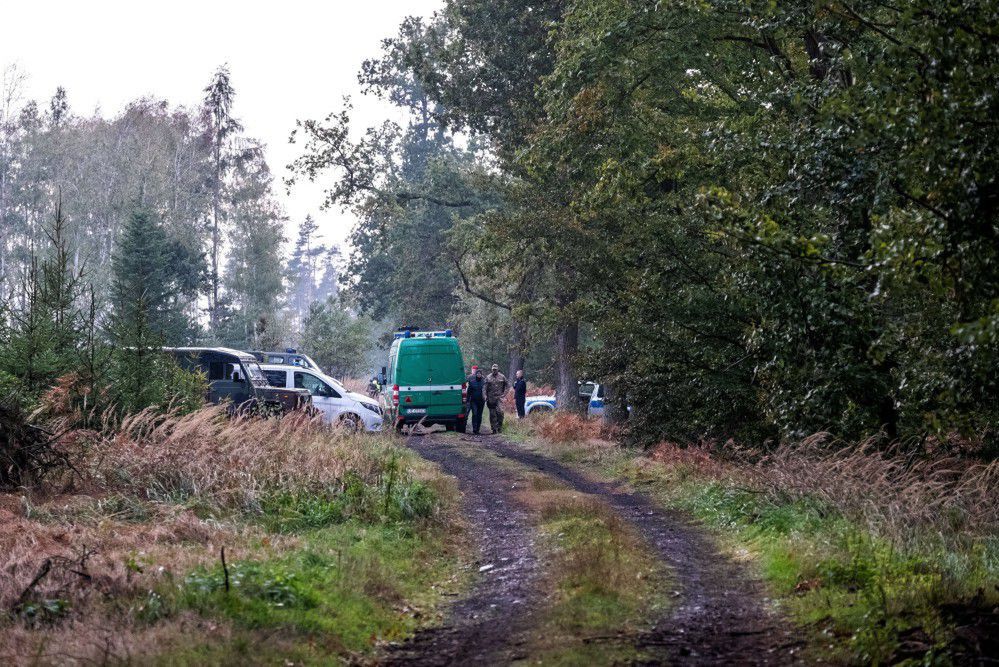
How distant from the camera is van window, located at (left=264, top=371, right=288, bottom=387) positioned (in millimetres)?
27125

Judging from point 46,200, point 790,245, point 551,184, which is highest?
A: point 46,200

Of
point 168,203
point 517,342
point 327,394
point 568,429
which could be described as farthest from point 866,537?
point 168,203

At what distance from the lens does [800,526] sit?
423 inches

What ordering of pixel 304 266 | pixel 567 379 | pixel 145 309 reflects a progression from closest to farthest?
pixel 145 309 < pixel 567 379 < pixel 304 266

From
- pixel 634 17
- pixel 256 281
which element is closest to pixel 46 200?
pixel 256 281

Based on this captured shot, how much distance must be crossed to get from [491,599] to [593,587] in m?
0.88

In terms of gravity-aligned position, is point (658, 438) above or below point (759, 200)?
below

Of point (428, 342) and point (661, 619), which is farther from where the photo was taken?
point (428, 342)

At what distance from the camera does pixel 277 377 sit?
89.4 feet

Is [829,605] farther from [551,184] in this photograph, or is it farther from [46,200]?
[46,200]

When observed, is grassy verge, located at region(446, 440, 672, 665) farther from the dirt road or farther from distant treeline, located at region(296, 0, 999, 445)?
distant treeline, located at region(296, 0, 999, 445)

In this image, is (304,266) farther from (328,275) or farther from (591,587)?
(591,587)

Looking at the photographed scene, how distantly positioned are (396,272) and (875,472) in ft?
147

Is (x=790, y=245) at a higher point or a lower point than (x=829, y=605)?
higher
